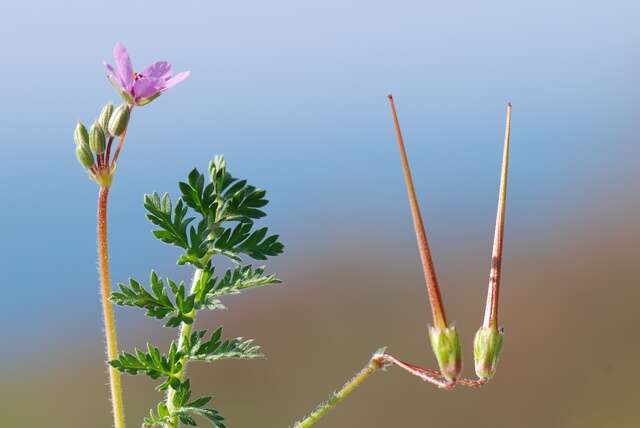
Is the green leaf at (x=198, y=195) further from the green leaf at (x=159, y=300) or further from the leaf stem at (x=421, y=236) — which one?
the leaf stem at (x=421, y=236)

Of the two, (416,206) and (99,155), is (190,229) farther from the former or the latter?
(416,206)

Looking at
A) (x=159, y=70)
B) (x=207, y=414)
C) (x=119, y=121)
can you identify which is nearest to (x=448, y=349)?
(x=207, y=414)

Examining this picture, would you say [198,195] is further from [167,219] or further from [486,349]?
[486,349]

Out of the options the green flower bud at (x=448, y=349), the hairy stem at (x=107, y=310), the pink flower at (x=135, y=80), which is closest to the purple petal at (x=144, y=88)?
the pink flower at (x=135, y=80)

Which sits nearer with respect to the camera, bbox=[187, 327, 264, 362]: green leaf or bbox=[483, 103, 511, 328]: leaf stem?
bbox=[483, 103, 511, 328]: leaf stem

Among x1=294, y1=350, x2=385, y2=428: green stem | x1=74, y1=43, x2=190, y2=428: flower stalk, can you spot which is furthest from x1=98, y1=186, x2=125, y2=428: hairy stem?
x1=294, y1=350, x2=385, y2=428: green stem

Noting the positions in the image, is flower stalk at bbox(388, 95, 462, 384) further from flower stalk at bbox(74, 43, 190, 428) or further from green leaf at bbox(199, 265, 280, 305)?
flower stalk at bbox(74, 43, 190, 428)

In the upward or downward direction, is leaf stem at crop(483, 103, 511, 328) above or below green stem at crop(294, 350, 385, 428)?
above
